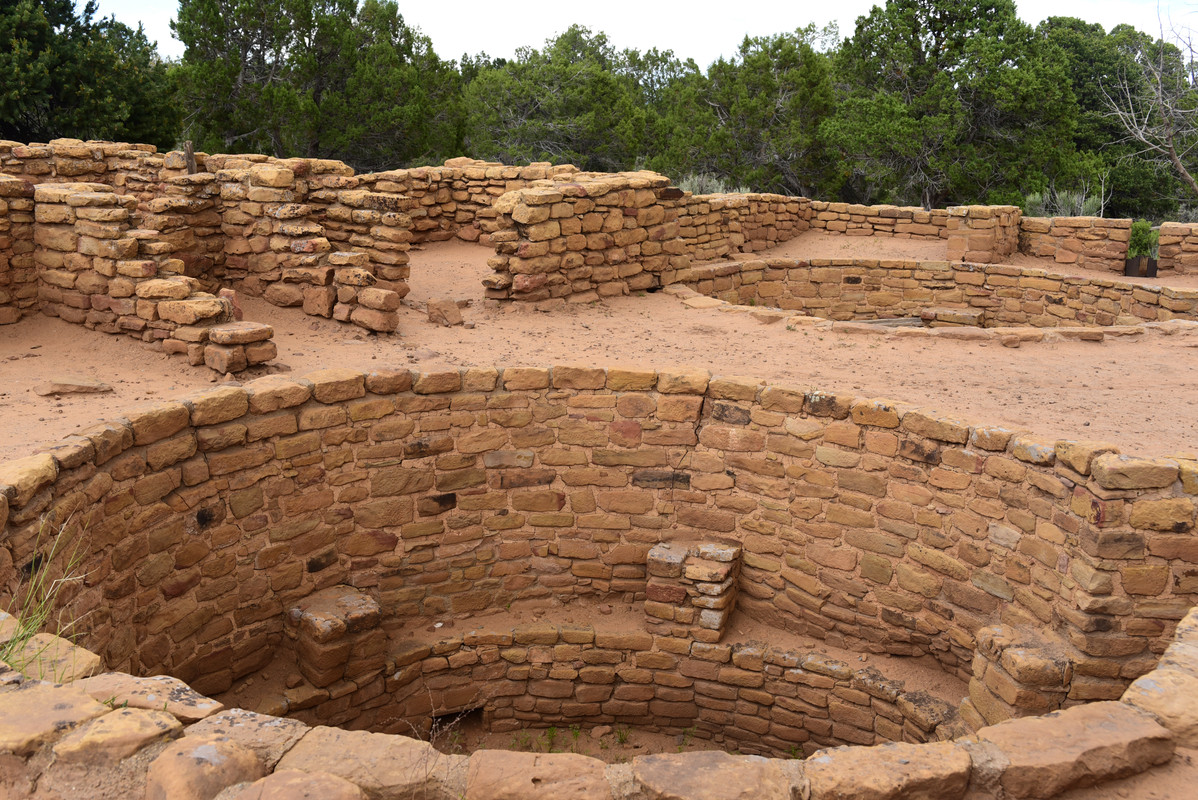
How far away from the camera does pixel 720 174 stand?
25547 millimetres

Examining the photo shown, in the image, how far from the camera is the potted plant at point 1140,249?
14.4m

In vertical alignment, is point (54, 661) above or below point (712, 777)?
above

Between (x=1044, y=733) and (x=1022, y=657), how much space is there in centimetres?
243

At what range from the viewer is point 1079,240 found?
1516 cm

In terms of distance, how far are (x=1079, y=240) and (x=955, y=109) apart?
8.81 m

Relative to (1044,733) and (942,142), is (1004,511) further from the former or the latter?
(942,142)

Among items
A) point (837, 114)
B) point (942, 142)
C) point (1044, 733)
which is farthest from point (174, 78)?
point (1044, 733)

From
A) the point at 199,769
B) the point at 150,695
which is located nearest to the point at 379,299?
the point at 150,695

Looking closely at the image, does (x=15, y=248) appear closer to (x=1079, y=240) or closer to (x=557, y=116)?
(x=1079, y=240)

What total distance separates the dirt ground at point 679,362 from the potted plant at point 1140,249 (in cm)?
492

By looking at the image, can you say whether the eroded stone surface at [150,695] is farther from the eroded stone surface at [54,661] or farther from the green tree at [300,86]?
the green tree at [300,86]

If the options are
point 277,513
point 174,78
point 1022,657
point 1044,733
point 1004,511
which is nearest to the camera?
point 1044,733

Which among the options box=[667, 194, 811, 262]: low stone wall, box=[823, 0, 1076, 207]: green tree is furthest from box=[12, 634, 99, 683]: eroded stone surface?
box=[823, 0, 1076, 207]: green tree

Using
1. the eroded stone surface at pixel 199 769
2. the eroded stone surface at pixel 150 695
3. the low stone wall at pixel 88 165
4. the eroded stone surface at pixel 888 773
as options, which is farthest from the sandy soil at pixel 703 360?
the eroded stone surface at pixel 888 773
